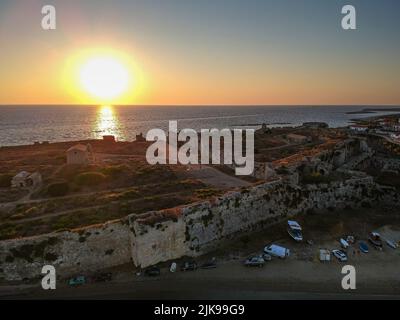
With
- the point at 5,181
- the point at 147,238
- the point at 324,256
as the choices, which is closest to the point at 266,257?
the point at 324,256

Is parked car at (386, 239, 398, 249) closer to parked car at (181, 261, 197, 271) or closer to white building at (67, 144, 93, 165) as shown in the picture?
parked car at (181, 261, 197, 271)

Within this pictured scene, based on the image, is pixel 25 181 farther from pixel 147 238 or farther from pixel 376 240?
pixel 376 240

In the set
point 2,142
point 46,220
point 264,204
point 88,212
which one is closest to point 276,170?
point 264,204

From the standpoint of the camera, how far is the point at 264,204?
2217 centimetres

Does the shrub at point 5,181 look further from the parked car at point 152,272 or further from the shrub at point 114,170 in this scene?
the parked car at point 152,272

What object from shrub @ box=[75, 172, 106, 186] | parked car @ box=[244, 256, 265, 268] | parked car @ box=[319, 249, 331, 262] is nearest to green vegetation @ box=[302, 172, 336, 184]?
parked car @ box=[319, 249, 331, 262]

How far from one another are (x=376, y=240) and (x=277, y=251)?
6.89m

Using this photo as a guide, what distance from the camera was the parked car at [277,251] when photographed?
1812cm

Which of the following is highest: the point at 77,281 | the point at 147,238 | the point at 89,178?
the point at 89,178

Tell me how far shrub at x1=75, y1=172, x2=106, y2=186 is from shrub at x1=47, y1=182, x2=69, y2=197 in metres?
1.71

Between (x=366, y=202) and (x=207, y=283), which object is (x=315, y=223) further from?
(x=207, y=283)

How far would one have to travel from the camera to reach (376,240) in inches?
782

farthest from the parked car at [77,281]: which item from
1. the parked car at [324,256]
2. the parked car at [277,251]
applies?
the parked car at [324,256]

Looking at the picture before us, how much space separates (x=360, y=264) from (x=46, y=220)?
1995 centimetres
